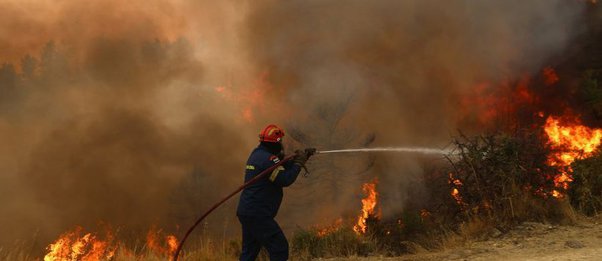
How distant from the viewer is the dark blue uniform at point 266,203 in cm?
399

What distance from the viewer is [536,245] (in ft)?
16.0

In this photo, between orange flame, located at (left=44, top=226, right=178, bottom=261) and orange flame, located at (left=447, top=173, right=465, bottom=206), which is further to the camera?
orange flame, located at (left=44, top=226, right=178, bottom=261)

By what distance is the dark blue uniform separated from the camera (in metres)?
3.99

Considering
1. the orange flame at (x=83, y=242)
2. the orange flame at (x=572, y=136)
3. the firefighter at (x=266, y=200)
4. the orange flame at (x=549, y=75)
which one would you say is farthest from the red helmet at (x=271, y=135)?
the orange flame at (x=549, y=75)

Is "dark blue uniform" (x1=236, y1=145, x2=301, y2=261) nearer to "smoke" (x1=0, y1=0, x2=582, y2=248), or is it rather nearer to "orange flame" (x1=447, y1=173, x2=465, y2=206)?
"orange flame" (x1=447, y1=173, x2=465, y2=206)

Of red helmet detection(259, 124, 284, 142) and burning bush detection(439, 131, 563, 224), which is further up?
red helmet detection(259, 124, 284, 142)

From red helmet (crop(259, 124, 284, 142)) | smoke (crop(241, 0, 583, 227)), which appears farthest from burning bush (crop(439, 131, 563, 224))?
smoke (crop(241, 0, 583, 227))

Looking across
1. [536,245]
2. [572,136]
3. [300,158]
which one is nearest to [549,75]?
[572,136]

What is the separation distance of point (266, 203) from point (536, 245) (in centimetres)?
320

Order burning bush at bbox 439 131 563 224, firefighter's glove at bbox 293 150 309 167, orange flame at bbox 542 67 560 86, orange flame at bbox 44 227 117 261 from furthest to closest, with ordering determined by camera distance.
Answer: orange flame at bbox 542 67 560 86 → orange flame at bbox 44 227 117 261 → burning bush at bbox 439 131 563 224 → firefighter's glove at bbox 293 150 309 167

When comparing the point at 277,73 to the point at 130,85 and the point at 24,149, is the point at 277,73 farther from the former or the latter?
the point at 24,149

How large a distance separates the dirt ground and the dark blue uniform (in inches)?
59.1

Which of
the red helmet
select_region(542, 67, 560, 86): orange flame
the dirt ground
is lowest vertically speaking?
the dirt ground

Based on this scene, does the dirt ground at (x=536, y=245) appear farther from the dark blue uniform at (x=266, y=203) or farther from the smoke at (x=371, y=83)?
the smoke at (x=371, y=83)
